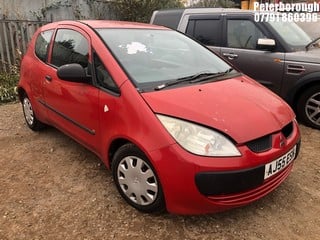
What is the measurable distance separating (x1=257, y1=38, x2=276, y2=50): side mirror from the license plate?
2.54m

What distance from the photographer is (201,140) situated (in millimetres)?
2465

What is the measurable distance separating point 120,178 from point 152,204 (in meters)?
0.40

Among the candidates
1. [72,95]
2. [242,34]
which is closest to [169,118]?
[72,95]

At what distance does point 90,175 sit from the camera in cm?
356

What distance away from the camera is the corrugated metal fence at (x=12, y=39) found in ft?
24.5

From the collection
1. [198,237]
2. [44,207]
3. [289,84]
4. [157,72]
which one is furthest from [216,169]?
[289,84]

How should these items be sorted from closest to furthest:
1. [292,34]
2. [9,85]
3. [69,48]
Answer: [69,48], [292,34], [9,85]

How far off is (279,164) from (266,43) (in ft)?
9.24

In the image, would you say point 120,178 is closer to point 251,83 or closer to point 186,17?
point 251,83

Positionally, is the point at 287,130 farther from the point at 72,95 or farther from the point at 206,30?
the point at 206,30

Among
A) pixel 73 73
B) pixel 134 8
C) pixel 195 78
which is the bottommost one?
pixel 195 78

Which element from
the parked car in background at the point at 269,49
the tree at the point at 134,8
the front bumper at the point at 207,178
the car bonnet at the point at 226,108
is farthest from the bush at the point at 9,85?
the front bumper at the point at 207,178

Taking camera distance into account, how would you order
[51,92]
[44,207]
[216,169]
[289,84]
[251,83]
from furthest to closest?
[289,84]
[51,92]
[251,83]
[44,207]
[216,169]

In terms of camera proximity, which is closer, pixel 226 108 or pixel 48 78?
pixel 226 108
